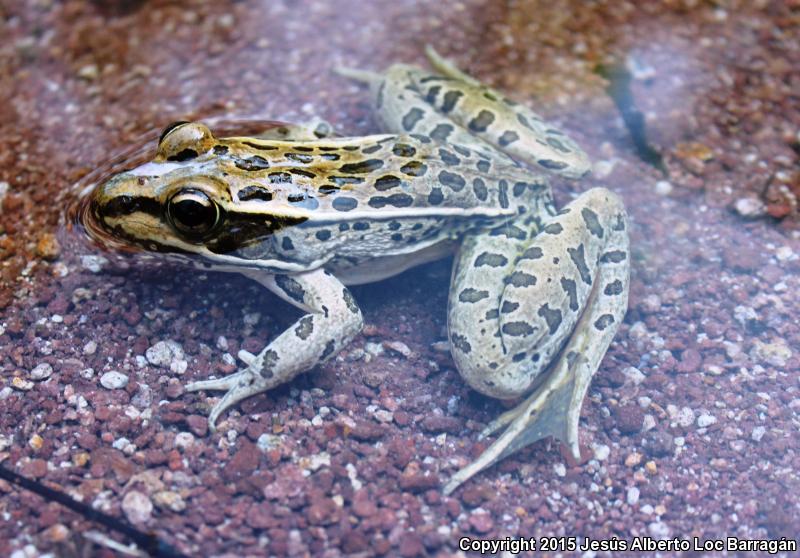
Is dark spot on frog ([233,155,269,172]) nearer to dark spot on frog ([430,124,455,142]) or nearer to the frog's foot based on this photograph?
dark spot on frog ([430,124,455,142])

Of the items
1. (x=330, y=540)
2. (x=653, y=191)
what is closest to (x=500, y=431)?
(x=330, y=540)

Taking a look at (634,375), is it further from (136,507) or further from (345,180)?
(136,507)

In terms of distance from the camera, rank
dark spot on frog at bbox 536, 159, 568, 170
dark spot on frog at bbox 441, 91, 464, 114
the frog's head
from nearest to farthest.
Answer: the frog's head → dark spot on frog at bbox 536, 159, 568, 170 → dark spot on frog at bbox 441, 91, 464, 114

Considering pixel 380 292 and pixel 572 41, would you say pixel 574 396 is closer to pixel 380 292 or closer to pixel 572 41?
pixel 380 292

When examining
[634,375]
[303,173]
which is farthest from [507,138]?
[634,375]

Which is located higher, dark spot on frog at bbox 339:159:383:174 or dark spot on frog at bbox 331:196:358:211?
dark spot on frog at bbox 339:159:383:174

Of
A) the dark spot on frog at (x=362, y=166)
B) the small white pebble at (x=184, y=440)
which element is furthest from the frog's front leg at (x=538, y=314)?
the small white pebble at (x=184, y=440)

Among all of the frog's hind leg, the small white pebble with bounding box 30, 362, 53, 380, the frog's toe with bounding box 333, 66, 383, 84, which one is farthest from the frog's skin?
the frog's toe with bounding box 333, 66, 383, 84
